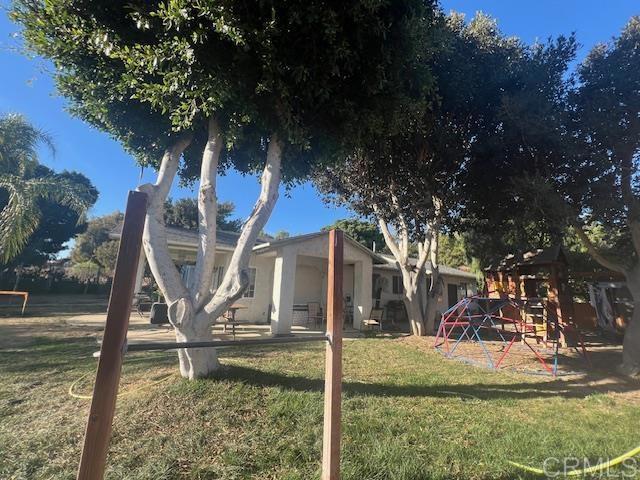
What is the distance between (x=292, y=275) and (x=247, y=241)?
767 cm

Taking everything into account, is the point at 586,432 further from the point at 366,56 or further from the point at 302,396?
the point at 366,56

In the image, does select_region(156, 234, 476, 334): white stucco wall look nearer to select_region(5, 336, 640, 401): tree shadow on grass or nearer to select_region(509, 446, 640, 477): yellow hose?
select_region(5, 336, 640, 401): tree shadow on grass

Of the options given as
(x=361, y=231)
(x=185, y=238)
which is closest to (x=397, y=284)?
(x=185, y=238)

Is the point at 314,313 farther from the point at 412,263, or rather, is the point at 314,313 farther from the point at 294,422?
the point at 294,422

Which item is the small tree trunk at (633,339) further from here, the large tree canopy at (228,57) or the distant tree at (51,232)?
the distant tree at (51,232)

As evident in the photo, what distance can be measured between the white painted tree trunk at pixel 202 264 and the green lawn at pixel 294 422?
0.79 meters

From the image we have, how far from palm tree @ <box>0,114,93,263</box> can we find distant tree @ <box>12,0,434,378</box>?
5.10 metres

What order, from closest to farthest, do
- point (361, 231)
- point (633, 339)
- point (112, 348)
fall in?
point (112, 348)
point (633, 339)
point (361, 231)

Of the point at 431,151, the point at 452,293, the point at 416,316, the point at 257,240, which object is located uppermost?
the point at 431,151

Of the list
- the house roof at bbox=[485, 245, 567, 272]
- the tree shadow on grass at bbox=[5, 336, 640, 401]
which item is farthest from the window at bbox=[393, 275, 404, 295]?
the tree shadow on grass at bbox=[5, 336, 640, 401]

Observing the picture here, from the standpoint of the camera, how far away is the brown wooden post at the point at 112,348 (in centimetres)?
192

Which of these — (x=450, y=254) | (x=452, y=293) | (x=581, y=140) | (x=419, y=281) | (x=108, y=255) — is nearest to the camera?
(x=581, y=140)

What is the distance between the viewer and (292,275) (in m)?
13.4

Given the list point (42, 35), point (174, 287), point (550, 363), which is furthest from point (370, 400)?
point (42, 35)
